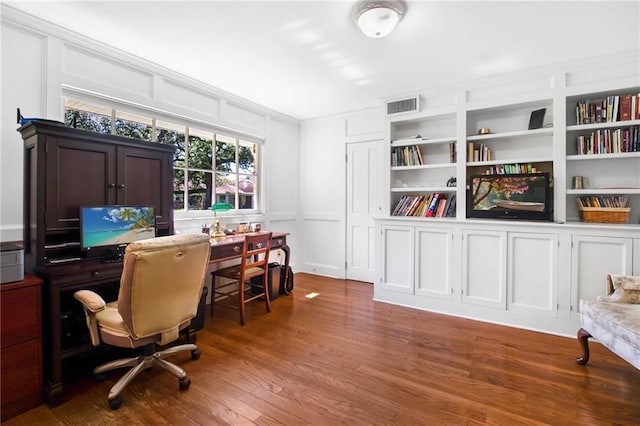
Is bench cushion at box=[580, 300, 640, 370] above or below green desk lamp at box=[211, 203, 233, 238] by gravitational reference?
below

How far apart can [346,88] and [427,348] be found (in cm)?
298

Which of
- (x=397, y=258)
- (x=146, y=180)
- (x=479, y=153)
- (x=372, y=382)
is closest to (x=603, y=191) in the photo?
(x=479, y=153)

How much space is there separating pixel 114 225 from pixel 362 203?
3299 mm

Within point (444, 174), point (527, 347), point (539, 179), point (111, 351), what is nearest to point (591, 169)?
point (539, 179)

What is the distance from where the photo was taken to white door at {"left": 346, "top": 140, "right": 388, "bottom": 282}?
4.56 metres

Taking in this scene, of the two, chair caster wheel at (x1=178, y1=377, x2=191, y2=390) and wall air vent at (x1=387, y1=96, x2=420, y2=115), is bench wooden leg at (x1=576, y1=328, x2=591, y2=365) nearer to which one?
wall air vent at (x1=387, y1=96, x2=420, y2=115)

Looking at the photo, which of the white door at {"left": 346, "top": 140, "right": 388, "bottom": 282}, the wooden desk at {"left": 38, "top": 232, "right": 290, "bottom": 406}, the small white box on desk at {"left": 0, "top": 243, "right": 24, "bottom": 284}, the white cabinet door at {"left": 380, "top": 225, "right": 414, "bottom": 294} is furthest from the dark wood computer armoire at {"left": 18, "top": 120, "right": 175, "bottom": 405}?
the white door at {"left": 346, "top": 140, "right": 388, "bottom": 282}

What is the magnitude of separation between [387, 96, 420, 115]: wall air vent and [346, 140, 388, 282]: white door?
2.35 ft

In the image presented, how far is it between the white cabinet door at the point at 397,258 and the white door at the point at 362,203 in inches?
32.2

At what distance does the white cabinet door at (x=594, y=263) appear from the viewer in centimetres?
260

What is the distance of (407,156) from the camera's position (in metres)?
3.80

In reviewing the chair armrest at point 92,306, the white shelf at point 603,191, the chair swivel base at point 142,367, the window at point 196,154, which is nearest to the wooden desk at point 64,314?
the chair armrest at point 92,306

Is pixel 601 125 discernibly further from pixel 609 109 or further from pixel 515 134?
pixel 515 134

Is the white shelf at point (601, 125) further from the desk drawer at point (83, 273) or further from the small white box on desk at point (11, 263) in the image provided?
the small white box on desk at point (11, 263)
